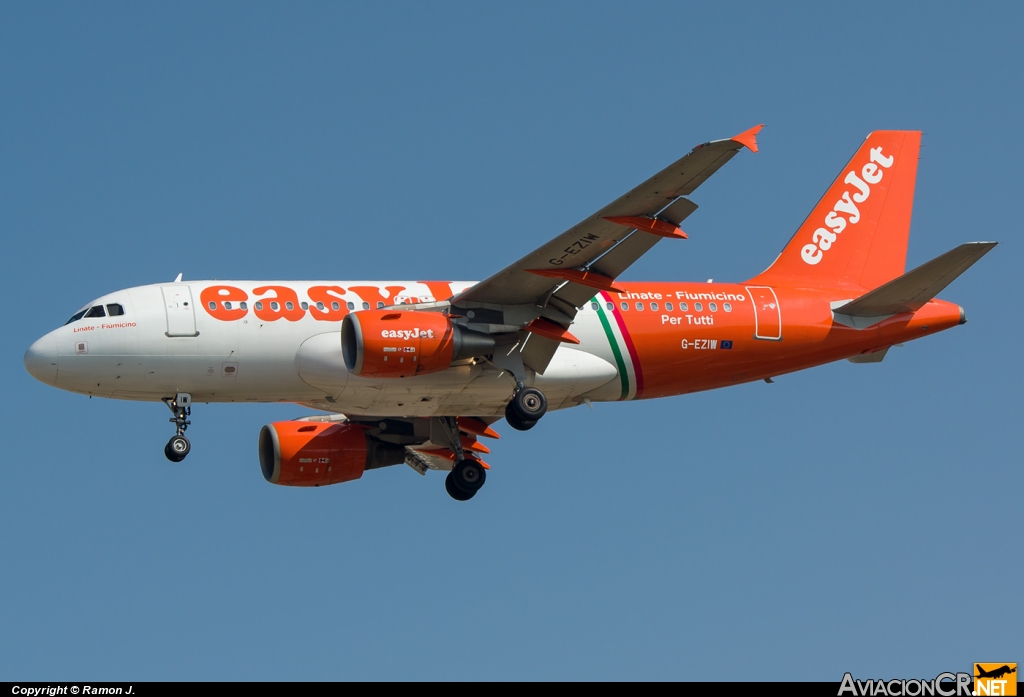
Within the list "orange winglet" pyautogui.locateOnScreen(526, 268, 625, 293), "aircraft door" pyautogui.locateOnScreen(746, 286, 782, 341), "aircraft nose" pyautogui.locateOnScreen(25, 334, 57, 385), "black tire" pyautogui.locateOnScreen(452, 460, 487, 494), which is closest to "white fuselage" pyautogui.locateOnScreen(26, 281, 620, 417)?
"aircraft nose" pyautogui.locateOnScreen(25, 334, 57, 385)

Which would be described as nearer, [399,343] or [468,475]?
[399,343]

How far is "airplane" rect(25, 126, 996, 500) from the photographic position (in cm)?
3578

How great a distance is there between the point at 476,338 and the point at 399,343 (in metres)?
2.11

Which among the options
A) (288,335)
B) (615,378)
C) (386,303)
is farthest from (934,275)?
(288,335)

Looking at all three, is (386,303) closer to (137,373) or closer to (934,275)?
(137,373)

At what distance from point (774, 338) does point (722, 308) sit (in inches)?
63.6

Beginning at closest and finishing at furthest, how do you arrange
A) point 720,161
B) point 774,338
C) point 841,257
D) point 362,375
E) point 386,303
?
point 720,161
point 362,375
point 386,303
point 774,338
point 841,257

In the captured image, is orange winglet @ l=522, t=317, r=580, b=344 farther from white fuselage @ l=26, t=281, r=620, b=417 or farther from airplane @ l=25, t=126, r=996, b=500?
white fuselage @ l=26, t=281, r=620, b=417

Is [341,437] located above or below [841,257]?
below

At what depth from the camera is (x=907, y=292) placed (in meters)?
40.5

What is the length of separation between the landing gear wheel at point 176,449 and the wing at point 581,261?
23.6 ft

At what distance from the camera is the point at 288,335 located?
36.5 m

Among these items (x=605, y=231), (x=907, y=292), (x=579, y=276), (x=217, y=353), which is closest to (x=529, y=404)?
(x=579, y=276)

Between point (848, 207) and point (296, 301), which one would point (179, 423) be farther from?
point (848, 207)
